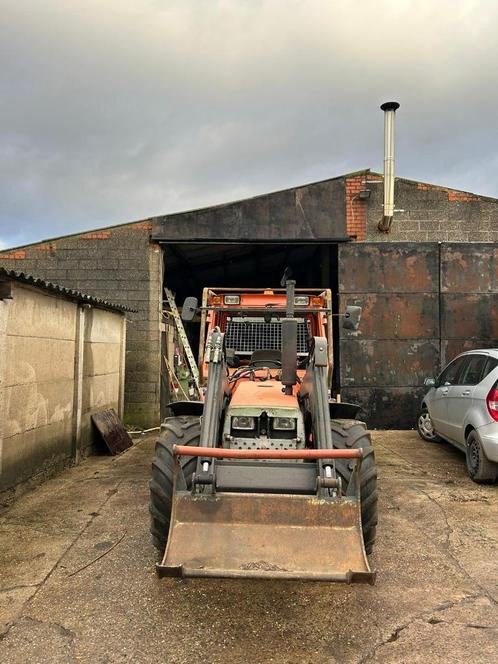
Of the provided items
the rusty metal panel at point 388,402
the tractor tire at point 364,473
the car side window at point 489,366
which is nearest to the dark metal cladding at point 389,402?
the rusty metal panel at point 388,402

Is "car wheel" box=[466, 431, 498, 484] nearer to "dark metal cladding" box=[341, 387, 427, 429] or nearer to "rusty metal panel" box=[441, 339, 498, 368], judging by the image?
"dark metal cladding" box=[341, 387, 427, 429]

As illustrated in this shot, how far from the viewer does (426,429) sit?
9070mm

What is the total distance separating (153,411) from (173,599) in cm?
689

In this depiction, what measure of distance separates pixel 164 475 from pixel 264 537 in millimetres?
917

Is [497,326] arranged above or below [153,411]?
above

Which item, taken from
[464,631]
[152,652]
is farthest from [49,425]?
[464,631]

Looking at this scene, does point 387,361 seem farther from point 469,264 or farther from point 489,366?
point 489,366

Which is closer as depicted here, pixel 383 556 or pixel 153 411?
pixel 383 556

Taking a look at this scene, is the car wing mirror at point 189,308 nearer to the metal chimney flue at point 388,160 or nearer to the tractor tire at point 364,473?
the tractor tire at point 364,473

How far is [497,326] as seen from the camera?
10.2 metres

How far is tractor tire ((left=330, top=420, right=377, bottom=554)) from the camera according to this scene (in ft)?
11.8

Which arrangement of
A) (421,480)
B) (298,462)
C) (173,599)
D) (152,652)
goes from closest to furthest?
(152,652)
(173,599)
(298,462)
(421,480)

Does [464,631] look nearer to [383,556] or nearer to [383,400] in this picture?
[383,556]

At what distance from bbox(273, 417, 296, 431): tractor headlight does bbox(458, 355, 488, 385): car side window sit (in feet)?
11.7
